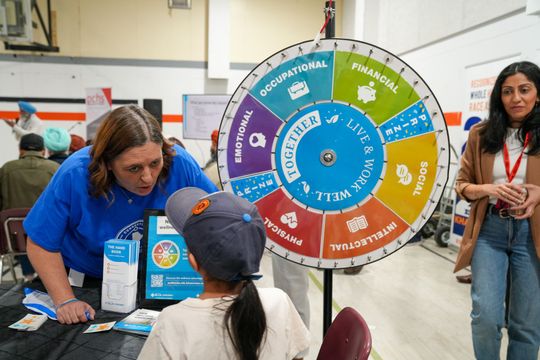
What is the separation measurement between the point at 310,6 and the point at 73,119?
4.62 metres

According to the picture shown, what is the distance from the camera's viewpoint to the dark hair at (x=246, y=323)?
0.82m

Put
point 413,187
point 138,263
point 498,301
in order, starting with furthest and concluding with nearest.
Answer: point 498,301
point 138,263
point 413,187

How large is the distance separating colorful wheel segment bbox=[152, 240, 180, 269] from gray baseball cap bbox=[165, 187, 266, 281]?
38cm

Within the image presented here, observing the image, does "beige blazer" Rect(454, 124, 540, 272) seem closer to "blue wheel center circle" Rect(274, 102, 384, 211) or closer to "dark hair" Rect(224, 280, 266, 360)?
"blue wheel center circle" Rect(274, 102, 384, 211)

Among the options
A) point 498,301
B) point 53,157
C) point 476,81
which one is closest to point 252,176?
point 498,301

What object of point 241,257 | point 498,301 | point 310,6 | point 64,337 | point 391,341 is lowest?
point 391,341

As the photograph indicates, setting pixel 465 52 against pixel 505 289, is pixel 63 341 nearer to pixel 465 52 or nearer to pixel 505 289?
pixel 505 289

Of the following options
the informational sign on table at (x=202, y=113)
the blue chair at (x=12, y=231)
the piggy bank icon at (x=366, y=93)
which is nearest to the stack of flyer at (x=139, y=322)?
the piggy bank icon at (x=366, y=93)

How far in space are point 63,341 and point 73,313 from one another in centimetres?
12

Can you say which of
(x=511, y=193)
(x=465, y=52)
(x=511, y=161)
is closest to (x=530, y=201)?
(x=511, y=193)

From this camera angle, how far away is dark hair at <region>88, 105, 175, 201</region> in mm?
1229

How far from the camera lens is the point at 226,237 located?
2.68ft

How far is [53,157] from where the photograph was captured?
370 centimetres

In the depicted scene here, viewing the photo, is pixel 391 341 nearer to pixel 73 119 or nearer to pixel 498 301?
pixel 498 301
